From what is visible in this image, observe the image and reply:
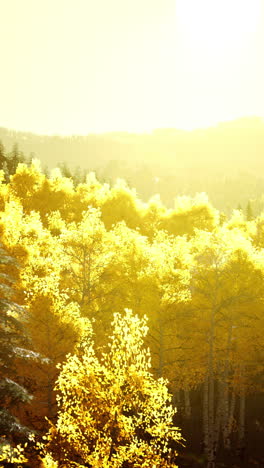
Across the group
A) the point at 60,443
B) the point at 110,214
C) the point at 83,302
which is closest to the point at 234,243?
the point at 83,302

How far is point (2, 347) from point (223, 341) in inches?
686

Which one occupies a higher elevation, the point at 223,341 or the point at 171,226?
the point at 171,226

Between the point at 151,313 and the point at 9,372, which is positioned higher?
the point at 151,313

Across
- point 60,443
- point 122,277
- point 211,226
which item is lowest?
point 60,443

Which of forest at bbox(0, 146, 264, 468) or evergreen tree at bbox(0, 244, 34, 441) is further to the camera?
forest at bbox(0, 146, 264, 468)

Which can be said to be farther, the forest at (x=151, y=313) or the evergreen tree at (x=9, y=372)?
the forest at (x=151, y=313)

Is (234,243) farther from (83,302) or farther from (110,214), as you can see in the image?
(110,214)

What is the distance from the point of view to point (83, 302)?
90.7 ft

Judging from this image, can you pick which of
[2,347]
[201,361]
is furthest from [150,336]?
[2,347]

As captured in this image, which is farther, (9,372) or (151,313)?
Answer: (151,313)

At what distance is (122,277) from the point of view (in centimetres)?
2855

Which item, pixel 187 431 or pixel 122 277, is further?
pixel 187 431

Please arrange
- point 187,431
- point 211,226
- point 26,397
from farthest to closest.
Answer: point 211,226 → point 187,431 → point 26,397

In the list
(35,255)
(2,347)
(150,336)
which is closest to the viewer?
(2,347)
